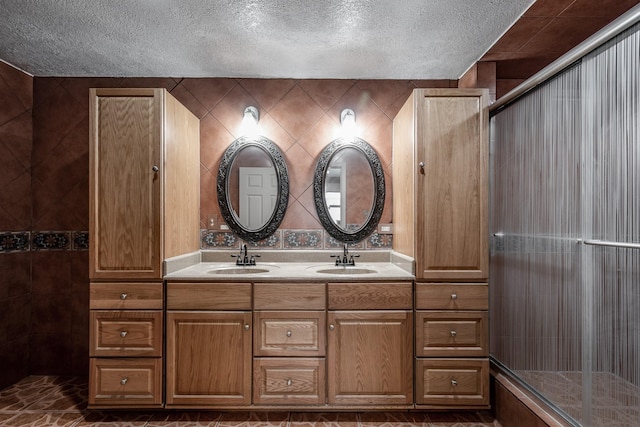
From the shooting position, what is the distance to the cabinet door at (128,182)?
230cm

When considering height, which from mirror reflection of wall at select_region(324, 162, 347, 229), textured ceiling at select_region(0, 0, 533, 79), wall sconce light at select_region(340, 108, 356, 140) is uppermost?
textured ceiling at select_region(0, 0, 533, 79)

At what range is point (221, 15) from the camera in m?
2.09

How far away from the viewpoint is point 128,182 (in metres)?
2.31

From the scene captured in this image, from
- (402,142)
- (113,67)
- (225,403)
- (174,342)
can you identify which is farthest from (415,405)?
(113,67)

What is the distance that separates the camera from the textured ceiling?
2023mm

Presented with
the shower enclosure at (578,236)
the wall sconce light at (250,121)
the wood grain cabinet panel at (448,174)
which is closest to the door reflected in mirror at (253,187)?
the wall sconce light at (250,121)

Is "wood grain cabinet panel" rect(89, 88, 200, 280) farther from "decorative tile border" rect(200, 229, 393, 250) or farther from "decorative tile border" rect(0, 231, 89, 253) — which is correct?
"decorative tile border" rect(0, 231, 89, 253)

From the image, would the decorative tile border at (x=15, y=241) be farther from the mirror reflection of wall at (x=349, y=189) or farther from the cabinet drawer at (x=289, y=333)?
the mirror reflection of wall at (x=349, y=189)

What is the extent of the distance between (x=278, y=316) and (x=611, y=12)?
2.53 meters

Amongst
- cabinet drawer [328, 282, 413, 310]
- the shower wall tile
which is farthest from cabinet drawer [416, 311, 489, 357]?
the shower wall tile

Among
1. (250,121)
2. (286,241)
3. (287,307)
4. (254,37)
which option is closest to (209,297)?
(287,307)

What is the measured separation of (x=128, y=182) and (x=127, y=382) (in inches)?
48.2

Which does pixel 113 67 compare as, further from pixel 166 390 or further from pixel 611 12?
pixel 611 12

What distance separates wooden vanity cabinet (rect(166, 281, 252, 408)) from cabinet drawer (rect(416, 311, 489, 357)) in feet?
3.50
